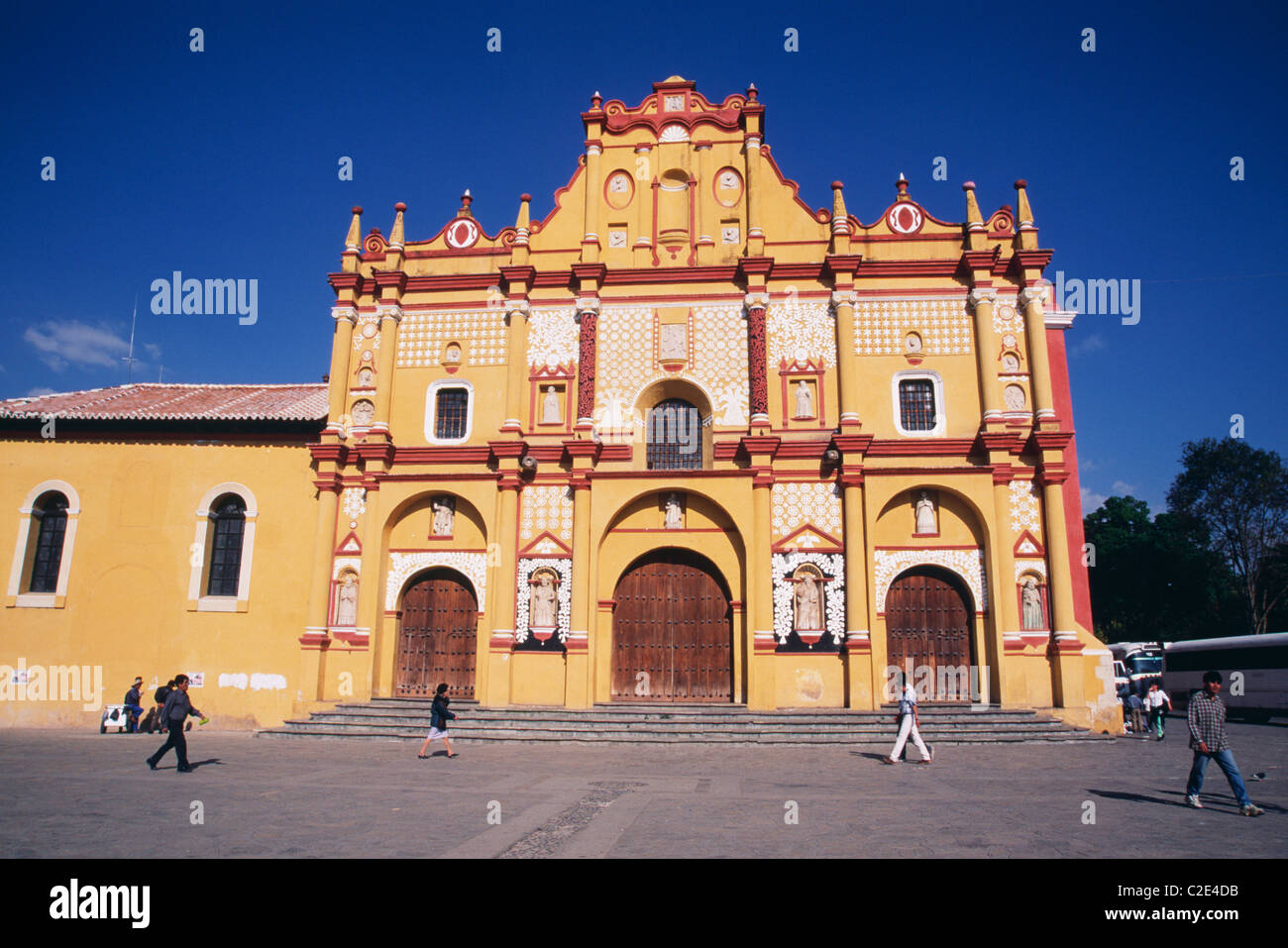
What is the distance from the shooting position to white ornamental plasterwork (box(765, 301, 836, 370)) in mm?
20953

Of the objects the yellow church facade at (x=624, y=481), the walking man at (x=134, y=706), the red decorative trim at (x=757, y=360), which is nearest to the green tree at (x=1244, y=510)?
the yellow church facade at (x=624, y=481)

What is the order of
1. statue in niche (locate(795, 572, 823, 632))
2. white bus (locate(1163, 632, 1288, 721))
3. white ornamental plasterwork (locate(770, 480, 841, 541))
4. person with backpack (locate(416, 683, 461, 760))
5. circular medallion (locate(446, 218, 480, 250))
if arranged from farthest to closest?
white bus (locate(1163, 632, 1288, 721)) → circular medallion (locate(446, 218, 480, 250)) → white ornamental plasterwork (locate(770, 480, 841, 541)) → statue in niche (locate(795, 572, 823, 632)) → person with backpack (locate(416, 683, 461, 760))

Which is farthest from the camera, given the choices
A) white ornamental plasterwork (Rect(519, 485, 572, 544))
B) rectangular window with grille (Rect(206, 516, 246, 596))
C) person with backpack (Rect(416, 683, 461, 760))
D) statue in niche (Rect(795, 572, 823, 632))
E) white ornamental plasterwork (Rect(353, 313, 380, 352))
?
white ornamental plasterwork (Rect(353, 313, 380, 352))

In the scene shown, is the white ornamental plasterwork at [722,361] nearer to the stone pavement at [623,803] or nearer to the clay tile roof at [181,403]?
the stone pavement at [623,803]

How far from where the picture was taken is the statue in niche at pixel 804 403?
20.5 metres

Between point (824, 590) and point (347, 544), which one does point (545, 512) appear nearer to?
point (347, 544)

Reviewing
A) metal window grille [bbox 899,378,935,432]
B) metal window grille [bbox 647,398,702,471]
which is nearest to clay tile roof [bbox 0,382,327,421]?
metal window grille [bbox 647,398,702,471]

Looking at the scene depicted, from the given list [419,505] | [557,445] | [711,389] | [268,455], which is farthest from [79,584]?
[711,389]

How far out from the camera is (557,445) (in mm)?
20688

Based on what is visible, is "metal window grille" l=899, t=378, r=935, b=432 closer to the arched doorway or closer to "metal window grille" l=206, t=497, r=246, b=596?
the arched doorway

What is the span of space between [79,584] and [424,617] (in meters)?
8.89

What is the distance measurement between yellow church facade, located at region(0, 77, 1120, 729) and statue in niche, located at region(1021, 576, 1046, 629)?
11 centimetres

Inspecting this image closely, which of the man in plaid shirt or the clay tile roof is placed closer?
the man in plaid shirt
